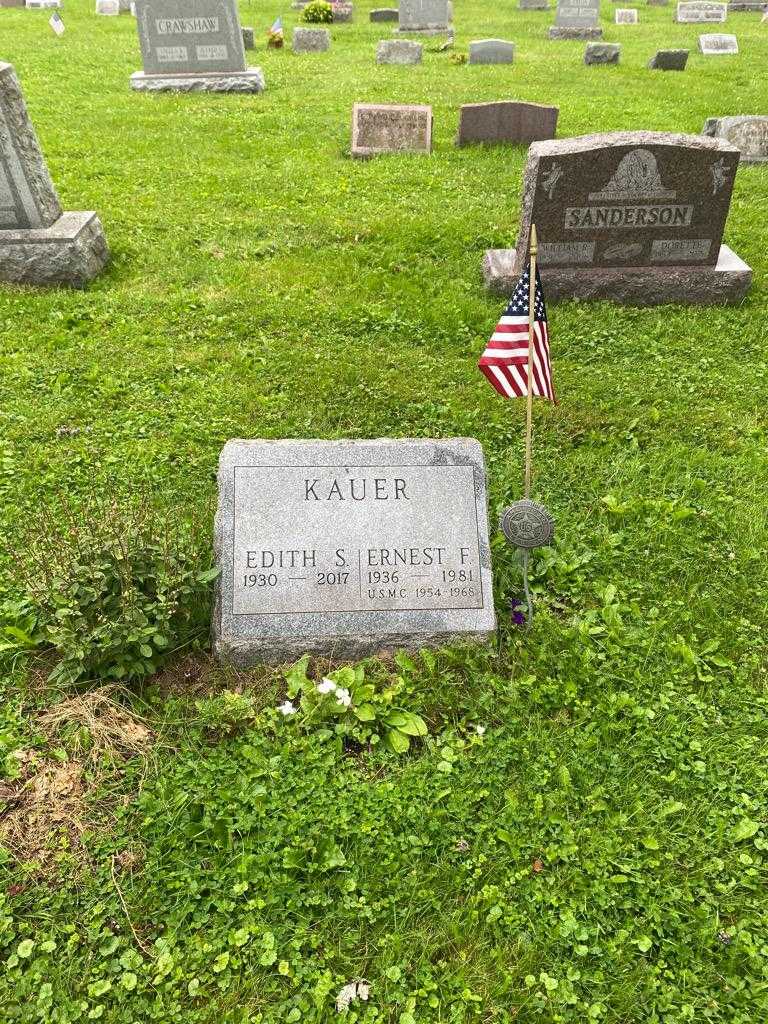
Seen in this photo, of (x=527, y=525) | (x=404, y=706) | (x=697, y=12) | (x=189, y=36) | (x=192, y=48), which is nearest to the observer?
(x=404, y=706)

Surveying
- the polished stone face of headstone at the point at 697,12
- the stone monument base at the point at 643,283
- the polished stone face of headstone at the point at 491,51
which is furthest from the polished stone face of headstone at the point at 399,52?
the stone monument base at the point at 643,283

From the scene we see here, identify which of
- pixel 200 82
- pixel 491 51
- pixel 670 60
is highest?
pixel 200 82

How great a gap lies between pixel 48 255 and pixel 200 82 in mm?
9087

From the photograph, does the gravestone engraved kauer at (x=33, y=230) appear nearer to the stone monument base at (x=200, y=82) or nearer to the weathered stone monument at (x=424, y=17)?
the stone monument base at (x=200, y=82)

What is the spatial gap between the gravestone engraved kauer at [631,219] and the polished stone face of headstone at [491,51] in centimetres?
1259

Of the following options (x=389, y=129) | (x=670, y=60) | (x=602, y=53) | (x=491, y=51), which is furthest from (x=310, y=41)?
(x=389, y=129)

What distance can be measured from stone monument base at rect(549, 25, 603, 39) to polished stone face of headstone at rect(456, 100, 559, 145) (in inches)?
498

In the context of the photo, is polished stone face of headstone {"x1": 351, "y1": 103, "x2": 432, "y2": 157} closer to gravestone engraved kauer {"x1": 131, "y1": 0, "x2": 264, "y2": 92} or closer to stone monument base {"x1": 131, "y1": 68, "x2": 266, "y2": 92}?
stone monument base {"x1": 131, "y1": 68, "x2": 266, "y2": 92}

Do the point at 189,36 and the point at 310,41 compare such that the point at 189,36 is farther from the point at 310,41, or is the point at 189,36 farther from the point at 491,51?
the point at 491,51

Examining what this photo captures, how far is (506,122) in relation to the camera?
11.6 m

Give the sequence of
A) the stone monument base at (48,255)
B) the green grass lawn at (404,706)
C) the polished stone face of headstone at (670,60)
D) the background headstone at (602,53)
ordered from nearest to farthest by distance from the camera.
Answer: the green grass lawn at (404,706)
the stone monument base at (48,255)
the polished stone face of headstone at (670,60)
the background headstone at (602,53)

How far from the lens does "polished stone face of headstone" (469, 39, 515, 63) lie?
17.5 m

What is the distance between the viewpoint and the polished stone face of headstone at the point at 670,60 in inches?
684

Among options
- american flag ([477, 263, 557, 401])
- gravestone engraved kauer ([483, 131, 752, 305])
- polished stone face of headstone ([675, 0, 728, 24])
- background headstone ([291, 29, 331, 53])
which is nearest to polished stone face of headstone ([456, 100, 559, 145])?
gravestone engraved kauer ([483, 131, 752, 305])
